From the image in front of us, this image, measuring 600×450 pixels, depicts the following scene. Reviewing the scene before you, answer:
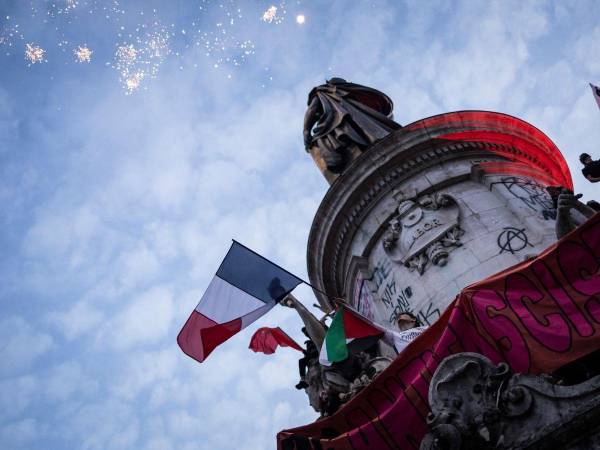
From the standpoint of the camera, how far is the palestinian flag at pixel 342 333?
927 cm

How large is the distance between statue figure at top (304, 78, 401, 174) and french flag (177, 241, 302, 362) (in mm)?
5439

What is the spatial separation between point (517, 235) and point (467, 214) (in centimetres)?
115

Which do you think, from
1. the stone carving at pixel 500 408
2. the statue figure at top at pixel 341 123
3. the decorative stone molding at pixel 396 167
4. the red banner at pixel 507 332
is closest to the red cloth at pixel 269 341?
the decorative stone molding at pixel 396 167

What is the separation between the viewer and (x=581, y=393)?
516 centimetres

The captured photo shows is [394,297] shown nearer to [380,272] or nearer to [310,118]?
[380,272]

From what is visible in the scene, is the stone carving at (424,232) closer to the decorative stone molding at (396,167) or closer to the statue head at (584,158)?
the decorative stone molding at (396,167)

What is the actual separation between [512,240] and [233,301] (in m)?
5.55

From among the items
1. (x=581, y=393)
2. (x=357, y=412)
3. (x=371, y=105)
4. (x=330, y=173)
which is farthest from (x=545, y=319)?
(x=371, y=105)

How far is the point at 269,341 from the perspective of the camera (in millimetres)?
13031

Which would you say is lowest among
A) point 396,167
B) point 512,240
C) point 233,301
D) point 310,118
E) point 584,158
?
point 512,240

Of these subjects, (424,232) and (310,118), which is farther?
(310,118)

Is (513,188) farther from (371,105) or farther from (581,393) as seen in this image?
(371,105)

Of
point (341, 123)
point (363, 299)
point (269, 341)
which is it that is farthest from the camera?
point (341, 123)

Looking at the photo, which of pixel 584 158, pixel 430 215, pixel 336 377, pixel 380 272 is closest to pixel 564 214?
pixel 584 158
